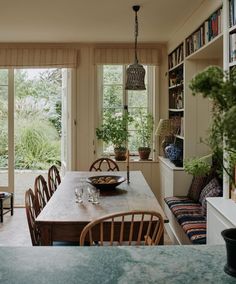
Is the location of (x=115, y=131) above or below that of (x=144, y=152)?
above

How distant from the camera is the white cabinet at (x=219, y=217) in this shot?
252cm

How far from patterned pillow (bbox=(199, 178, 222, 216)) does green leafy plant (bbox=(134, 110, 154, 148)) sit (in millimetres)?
1961

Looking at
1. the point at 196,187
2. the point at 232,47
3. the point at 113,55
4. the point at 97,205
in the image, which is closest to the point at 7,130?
the point at 113,55

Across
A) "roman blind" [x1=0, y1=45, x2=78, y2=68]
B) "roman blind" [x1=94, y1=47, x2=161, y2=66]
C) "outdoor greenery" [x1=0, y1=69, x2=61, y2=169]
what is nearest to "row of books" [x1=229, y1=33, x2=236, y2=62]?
Result: "roman blind" [x1=94, y1=47, x2=161, y2=66]

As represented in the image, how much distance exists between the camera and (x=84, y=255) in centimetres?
141

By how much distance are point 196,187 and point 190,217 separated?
2.44 feet

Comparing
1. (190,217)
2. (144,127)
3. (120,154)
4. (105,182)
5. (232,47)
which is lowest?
(190,217)

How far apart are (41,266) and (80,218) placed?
1.23 m

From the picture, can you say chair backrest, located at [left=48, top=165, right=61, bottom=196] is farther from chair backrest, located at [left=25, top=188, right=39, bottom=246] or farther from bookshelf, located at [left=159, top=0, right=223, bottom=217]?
bookshelf, located at [left=159, top=0, right=223, bottom=217]

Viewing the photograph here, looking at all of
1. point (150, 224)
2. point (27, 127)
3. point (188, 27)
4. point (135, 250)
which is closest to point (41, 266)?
point (135, 250)

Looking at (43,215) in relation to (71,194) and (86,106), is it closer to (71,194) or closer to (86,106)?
(71,194)

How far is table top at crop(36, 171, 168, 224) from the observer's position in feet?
8.44

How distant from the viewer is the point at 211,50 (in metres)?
4.05

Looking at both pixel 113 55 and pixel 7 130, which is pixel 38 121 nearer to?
pixel 7 130
